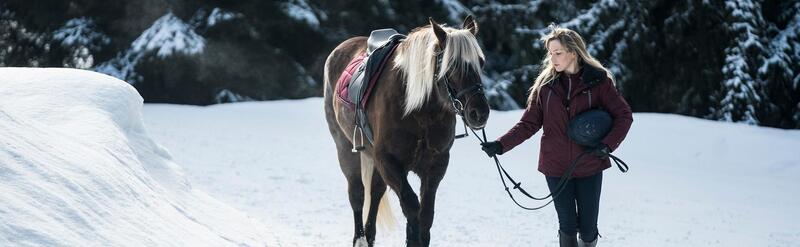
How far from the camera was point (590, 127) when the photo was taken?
349 centimetres

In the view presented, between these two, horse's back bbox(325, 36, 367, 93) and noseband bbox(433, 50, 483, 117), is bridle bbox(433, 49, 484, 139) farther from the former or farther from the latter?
horse's back bbox(325, 36, 367, 93)

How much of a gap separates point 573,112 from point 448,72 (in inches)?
26.2

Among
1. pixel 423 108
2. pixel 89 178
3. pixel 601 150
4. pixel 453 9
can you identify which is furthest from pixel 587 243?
pixel 453 9

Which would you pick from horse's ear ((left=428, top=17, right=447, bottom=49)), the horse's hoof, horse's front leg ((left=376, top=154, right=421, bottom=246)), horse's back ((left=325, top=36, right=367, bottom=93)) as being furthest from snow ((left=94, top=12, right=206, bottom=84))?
horse's ear ((left=428, top=17, right=447, bottom=49))

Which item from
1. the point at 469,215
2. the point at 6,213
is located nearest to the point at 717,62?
the point at 469,215

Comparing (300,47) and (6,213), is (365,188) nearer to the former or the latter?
(6,213)

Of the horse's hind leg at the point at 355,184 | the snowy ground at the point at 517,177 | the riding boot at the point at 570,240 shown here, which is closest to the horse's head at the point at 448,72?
the riding boot at the point at 570,240

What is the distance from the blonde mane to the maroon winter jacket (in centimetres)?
42

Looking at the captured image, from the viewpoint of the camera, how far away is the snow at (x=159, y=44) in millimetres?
16062

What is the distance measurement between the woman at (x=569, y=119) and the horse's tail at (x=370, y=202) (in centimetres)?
145

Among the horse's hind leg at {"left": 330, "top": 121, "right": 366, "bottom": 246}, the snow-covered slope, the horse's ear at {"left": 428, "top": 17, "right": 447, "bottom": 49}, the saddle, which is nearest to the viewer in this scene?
the snow-covered slope

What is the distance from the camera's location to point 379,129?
431 centimetres

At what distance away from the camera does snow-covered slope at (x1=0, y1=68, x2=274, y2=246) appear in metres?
2.52

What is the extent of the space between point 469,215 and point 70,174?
13.5 feet
